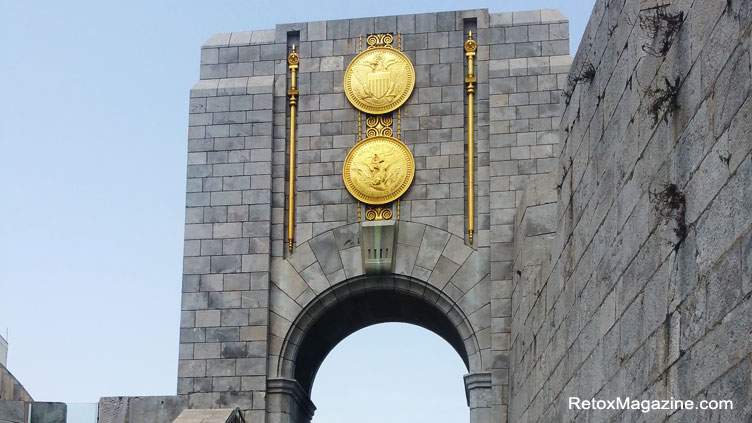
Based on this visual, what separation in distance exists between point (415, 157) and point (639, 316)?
9848mm

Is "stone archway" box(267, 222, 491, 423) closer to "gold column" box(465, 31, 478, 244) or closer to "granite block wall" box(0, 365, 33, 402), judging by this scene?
"gold column" box(465, 31, 478, 244)

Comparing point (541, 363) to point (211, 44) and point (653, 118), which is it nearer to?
point (653, 118)

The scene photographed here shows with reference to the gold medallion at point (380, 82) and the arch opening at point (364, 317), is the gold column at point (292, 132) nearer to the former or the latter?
the gold medallion at point (380, 82)

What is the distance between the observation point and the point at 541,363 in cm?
1287

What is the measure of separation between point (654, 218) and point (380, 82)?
1056 centimetres

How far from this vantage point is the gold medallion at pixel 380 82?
17953mm

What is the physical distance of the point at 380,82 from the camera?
18.0m

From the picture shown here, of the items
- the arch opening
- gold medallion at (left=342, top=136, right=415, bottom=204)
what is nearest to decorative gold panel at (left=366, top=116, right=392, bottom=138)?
gold medallion at (left=342, top=136, right=415, bottom=204)

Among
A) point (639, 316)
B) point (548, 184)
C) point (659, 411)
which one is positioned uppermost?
point (548, 184)

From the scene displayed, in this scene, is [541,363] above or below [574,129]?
below

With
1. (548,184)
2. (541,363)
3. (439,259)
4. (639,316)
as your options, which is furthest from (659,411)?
(439,259)

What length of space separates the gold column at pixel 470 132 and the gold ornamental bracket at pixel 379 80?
2.71ft

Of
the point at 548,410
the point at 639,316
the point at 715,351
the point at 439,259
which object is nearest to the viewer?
the point at 715,351

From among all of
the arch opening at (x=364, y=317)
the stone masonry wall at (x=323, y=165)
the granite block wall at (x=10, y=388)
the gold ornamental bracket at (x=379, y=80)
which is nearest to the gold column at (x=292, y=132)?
the stone masonry wall at (x=323, y=165)
